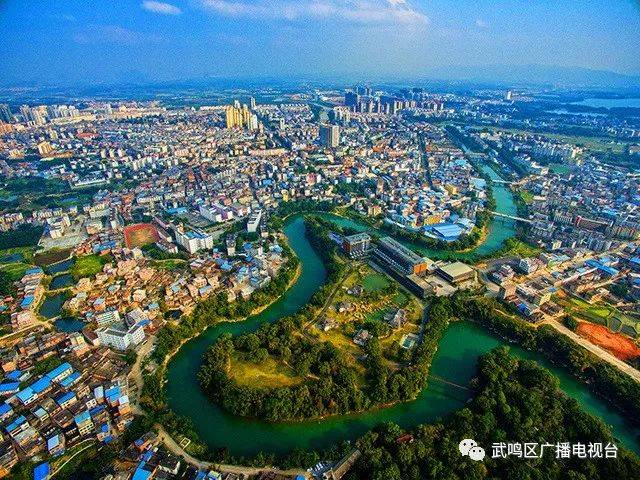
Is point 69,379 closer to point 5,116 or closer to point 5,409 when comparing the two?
point 5,409

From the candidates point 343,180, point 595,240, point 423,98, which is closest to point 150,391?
point 595,240

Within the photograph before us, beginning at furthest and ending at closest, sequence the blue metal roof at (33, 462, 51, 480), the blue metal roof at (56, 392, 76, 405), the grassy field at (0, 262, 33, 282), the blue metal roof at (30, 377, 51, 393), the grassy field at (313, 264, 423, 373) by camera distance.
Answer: the grassy field at (0, 262, 33, 282), the grassy field at (313, 264, 423, 373), the blue metal roof at (30, 377, 51, 393), the blue metal roof at (56, 392, 76, 405), the blue metal roof at (33, 462, 51, 480)

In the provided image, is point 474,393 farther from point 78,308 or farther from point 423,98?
point 423,98

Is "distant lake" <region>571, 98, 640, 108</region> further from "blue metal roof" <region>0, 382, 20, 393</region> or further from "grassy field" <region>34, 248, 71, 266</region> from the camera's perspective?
"blue metal roof" <region>0, 382, 20, 393</region>


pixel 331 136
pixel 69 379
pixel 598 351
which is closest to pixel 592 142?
pixel 331 136

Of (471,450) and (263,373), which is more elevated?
(471,450)

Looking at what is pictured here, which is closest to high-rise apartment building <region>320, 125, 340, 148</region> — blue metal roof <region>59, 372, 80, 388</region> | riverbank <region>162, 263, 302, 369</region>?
riverbank <region>162, 263, 302, 369</region>
